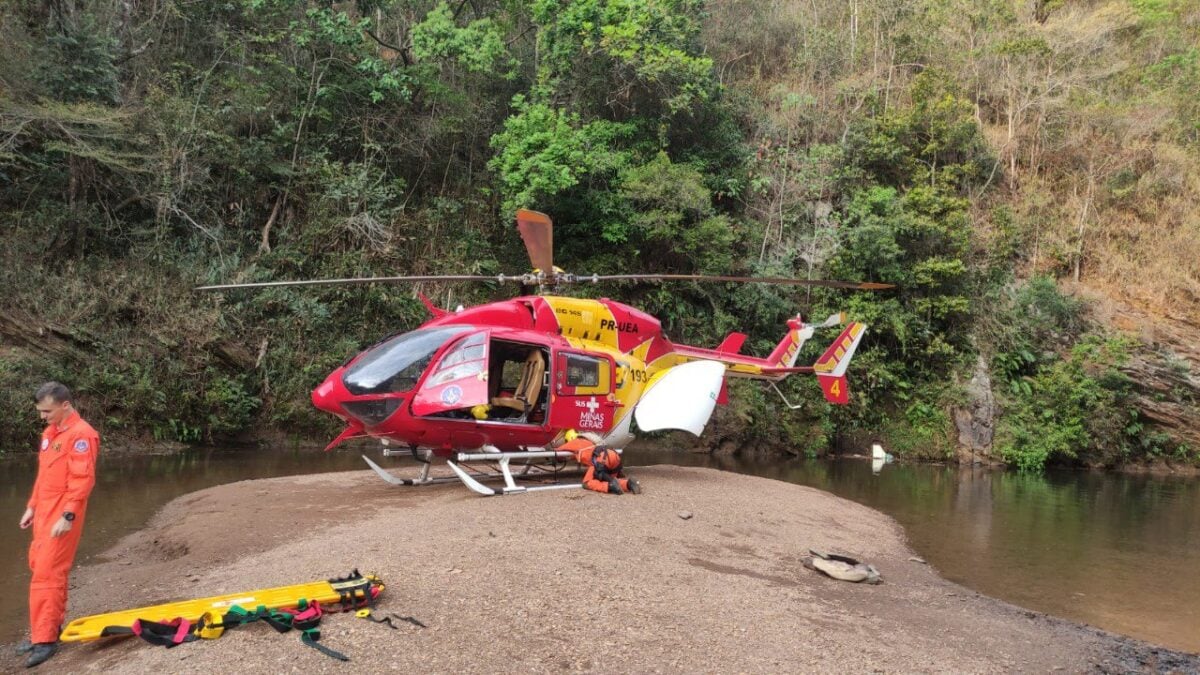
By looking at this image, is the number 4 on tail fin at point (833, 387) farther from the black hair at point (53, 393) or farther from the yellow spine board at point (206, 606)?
the black hair at point (53, 393)

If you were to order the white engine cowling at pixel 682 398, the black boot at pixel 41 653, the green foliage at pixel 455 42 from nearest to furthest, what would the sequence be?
the black boot at pixel 41 653, the white engine cowling at pixel 682 398, the green foliage at pixel 455 42

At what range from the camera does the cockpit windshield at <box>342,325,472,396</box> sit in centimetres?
859

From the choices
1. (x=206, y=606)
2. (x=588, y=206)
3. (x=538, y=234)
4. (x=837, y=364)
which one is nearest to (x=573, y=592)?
(x=206, y=606)

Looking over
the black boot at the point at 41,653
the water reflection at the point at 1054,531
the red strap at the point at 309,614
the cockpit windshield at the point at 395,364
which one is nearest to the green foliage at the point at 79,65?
the cockpit windshield at the point at 395,364

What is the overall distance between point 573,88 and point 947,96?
456 inches

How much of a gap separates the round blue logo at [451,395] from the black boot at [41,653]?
4566 millimetres

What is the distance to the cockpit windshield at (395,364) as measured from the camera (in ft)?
28.2

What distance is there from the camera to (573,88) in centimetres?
2062

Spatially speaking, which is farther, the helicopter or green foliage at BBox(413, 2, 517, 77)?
green foliage at BBox(413, 2, 517, 77)

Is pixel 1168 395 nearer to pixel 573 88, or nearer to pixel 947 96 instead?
pixel 947 96

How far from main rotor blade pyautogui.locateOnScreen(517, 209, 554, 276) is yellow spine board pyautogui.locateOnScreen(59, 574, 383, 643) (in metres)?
4.42

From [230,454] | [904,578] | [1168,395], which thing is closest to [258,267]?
[230,454]

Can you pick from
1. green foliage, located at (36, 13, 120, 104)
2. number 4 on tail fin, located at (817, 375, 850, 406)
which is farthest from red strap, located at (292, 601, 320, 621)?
green foliage, located at (36, 13, 120, 104)

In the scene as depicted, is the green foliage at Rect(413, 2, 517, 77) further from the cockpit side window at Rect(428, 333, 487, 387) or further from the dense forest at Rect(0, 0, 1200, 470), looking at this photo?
the cockpit side window at Rect(428, 333, 487, 387)
